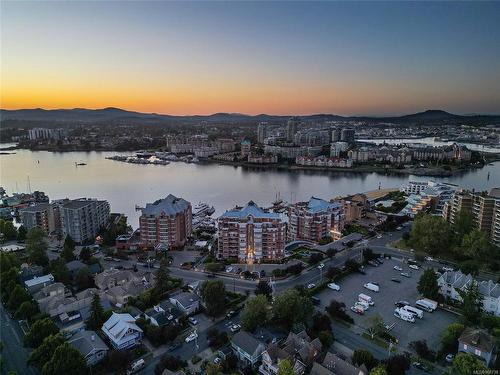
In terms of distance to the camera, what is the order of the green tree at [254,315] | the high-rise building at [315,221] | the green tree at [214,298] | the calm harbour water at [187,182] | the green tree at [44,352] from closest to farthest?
→ the green tree at [44,352]
the green tree at [254,315]
the green tree at [214,298]
the high-rise building at [315,221]
the calm harbour water at [187,182]

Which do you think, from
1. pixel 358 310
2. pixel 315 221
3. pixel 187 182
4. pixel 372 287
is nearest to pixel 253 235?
pixel 315 221

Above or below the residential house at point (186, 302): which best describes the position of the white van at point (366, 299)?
below

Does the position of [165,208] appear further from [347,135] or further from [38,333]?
[347,135]

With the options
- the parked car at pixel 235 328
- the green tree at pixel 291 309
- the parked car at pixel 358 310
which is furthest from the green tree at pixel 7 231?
the parked car at pixel 358 310

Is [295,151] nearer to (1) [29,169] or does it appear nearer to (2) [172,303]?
(1) [29,169]

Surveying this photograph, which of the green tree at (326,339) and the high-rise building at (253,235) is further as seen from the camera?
the high-rise building at (253,235)

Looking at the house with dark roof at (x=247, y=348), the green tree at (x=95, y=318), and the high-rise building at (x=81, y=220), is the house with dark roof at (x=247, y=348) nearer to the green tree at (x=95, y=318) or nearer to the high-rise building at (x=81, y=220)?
the green tree at (x=95, y=318)

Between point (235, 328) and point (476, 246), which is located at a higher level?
point (476, 246)
